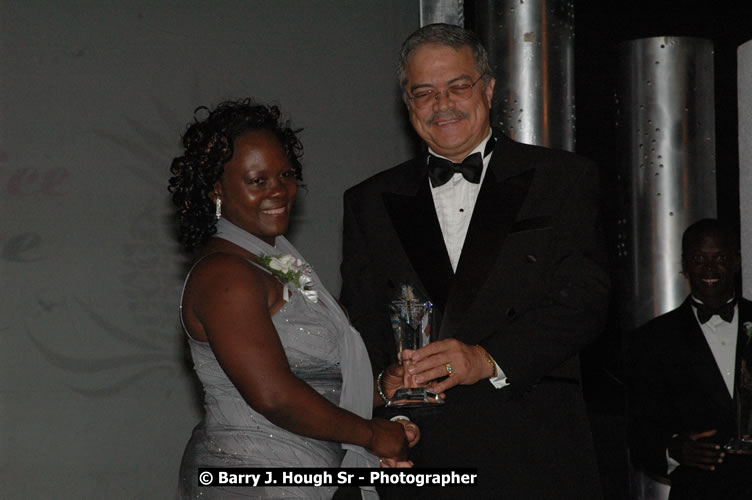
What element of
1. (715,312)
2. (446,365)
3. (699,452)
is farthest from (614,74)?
(446,365)

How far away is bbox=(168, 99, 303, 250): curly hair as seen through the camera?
8.48 ft

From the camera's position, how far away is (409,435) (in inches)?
103

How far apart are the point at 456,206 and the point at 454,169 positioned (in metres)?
0.11

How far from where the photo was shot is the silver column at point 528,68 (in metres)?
4.33

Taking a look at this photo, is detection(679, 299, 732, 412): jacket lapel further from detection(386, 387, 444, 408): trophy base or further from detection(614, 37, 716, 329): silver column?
detection(386, 387, 444, 408): trophy base

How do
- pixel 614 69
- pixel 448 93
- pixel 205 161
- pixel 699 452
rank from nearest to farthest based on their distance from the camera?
pixel 205 161
pixel 448 93
pixel 699 452
pixel 614 69

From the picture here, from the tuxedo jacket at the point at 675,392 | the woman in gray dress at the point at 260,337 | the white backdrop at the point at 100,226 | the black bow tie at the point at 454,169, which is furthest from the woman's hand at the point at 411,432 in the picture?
the white backdrop at the point at 100,226

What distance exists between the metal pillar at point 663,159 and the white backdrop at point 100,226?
2180 mm

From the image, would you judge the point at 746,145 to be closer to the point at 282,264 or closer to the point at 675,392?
the point at 675,392

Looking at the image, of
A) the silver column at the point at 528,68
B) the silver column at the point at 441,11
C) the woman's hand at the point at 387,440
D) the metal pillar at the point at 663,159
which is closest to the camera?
the woman's hand at the point at 387,440

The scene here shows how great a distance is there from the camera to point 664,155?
17.0ft

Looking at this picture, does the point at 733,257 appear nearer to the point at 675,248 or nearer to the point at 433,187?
the point at 675,248

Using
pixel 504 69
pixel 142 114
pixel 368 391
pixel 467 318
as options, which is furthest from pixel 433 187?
pixel 142 114

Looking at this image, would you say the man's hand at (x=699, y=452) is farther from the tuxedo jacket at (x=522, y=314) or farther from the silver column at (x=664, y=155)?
the silver column at (x=664, y=155)
